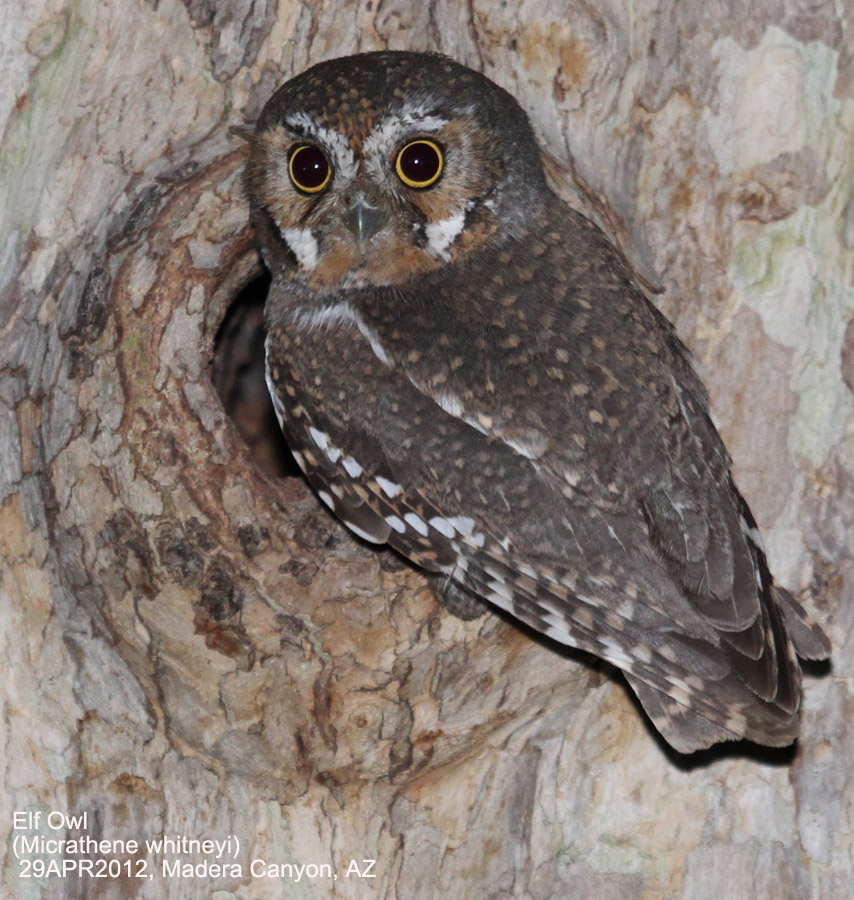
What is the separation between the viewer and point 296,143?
10.0ft

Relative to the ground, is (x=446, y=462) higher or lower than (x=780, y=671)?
higher

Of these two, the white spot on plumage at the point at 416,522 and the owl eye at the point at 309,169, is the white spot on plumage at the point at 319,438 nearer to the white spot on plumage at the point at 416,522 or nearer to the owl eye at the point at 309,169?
the white spot on plumage at the point at 416,522

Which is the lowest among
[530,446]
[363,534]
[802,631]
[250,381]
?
[802,631]

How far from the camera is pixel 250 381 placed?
483cm

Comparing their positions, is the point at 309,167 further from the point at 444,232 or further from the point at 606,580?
the point at 606,580

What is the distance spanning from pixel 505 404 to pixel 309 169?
0.77m

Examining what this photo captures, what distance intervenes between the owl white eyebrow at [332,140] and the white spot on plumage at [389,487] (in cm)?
74

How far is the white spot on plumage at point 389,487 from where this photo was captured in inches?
119

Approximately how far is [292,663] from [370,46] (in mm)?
1647

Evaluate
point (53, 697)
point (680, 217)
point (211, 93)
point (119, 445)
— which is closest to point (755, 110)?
point (680, 217)

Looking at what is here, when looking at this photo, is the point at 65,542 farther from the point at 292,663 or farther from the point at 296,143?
the point at 296,143

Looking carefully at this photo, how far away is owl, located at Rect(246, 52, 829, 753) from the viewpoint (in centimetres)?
287

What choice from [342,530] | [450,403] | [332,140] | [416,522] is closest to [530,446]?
[450,403]

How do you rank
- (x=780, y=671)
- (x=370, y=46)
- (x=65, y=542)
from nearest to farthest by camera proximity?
1. (x=780, y=671)
2. (x=65, y=542)
3. (x=370, y=46)
